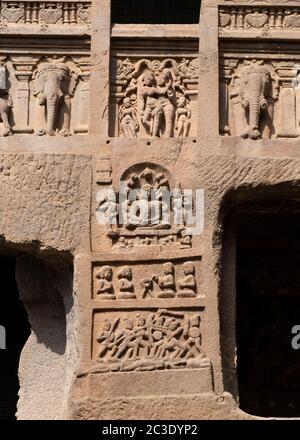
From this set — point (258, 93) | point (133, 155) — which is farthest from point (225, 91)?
point (133, 155)

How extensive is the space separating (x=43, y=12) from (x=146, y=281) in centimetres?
211

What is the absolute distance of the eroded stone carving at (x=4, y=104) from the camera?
877 cm

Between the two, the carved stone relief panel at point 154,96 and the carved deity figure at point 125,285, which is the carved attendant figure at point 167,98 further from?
the carved deity figure at point 125,285

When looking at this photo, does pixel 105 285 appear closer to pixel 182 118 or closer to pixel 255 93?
pixel 182 118

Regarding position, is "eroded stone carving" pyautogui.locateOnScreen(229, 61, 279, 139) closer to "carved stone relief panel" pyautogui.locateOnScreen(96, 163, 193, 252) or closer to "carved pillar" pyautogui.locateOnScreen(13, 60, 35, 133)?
"carved stone relief panel" pyautogui.locateOnScreen(96, 163, 193, 252)

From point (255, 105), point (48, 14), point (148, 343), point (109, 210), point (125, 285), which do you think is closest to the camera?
point (148, 343)

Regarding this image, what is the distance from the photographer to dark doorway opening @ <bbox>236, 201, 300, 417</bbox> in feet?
33.8

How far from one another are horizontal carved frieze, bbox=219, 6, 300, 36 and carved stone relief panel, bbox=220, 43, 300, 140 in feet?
0.48

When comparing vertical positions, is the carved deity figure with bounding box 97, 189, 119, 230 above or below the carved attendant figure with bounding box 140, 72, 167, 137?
below

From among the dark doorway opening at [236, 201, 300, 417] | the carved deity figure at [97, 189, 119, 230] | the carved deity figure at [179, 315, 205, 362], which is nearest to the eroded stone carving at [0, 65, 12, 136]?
the carved deity figure at [97, 189, 119, 230]

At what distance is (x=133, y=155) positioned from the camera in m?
8.70

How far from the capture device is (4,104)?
8.85 m

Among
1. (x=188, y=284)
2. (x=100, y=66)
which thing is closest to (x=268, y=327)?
(x=188, y=284)

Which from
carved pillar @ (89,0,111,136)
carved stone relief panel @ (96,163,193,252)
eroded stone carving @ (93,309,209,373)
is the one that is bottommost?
eroded stone carving @ (93,309,209,373)
